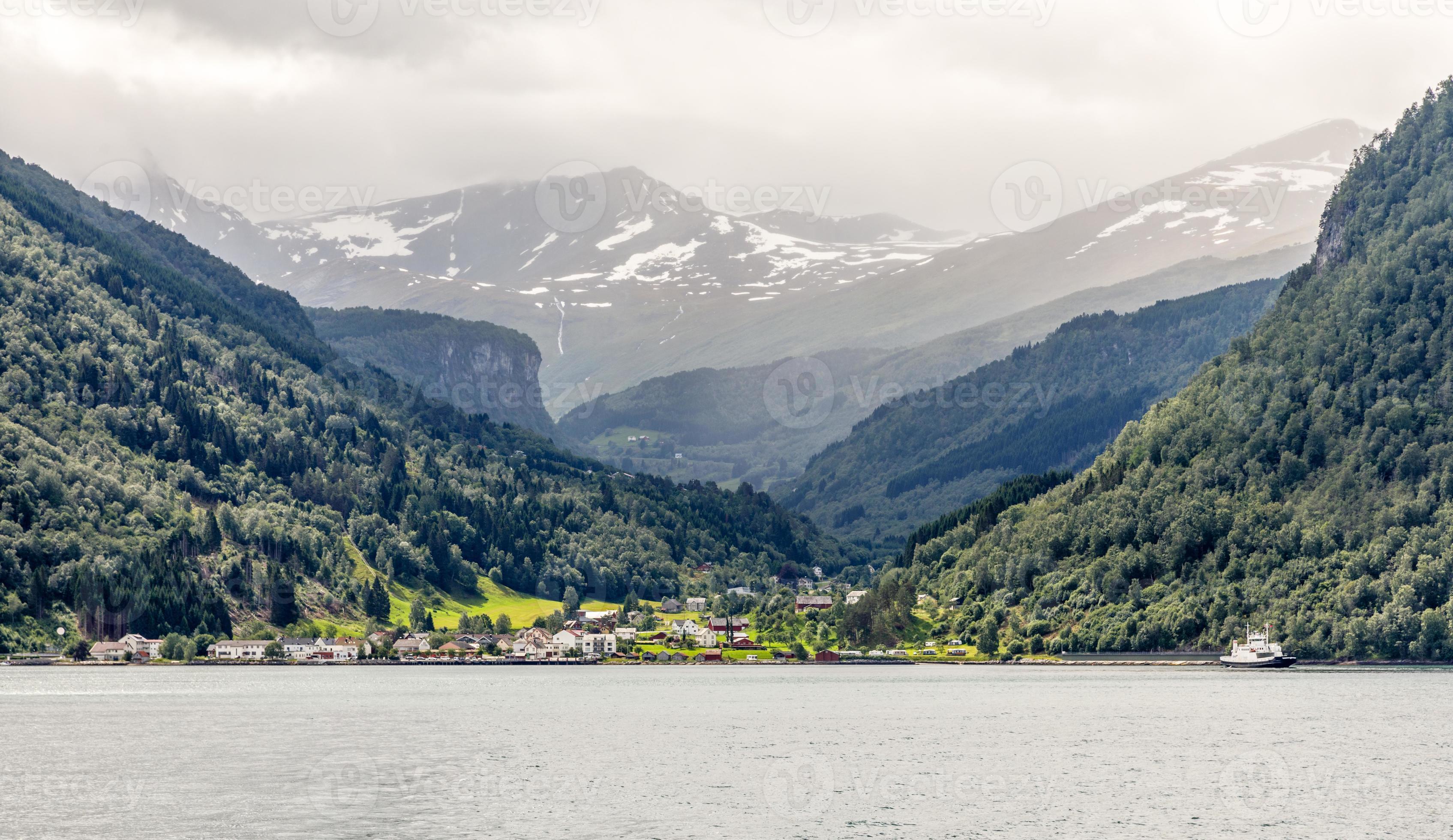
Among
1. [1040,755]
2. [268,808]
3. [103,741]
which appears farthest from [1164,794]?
[103,741]

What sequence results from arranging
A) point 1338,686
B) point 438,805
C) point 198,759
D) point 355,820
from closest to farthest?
point 355,820, point 438,805, point 198,759, point 1338,686

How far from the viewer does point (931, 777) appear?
359 feet

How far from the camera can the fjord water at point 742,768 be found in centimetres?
9088

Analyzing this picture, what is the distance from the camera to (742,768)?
115 meters

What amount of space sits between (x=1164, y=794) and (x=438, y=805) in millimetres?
43116

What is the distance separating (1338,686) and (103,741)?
12916 cm

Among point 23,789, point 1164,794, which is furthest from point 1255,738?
point 23,789

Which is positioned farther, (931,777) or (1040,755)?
(1040,755)

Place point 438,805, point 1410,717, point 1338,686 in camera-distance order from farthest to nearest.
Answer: point 1338,686
point 1410,717
point 438,805

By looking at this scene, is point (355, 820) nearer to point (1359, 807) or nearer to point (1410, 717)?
point (1359, 807)

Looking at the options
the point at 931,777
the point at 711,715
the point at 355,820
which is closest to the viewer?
the point at 355,820

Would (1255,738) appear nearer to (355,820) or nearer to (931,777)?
(931,777)

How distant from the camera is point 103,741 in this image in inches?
5108

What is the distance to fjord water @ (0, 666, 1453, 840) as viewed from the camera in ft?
298
